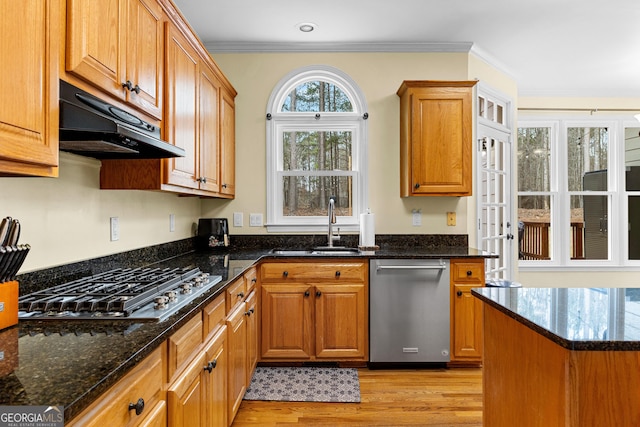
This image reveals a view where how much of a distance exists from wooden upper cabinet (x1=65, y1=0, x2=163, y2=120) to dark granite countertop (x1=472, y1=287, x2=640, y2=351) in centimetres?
167

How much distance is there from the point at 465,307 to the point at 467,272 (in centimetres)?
27

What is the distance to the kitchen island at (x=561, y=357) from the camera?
1.07 metres

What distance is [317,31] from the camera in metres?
3.32

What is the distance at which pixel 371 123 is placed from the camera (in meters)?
3.61

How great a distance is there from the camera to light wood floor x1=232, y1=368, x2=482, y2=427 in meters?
2.33

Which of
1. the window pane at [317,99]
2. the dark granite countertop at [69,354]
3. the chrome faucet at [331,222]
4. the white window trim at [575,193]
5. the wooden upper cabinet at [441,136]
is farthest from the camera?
the white window trim at [575,193]

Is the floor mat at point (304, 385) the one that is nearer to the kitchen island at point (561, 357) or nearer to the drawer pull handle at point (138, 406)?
the kitchen island at point (561, 357)

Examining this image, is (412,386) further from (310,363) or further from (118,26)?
(118,26)

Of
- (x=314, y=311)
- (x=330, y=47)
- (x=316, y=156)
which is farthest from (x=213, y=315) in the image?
(x=330, y=47)

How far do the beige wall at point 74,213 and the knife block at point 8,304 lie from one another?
36 cm

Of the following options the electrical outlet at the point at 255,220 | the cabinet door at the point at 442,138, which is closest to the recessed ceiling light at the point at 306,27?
the cabinet door at the point at 442,138

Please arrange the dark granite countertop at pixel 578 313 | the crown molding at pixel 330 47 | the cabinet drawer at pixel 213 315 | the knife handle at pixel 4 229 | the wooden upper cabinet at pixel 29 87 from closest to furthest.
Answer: the wooden upper cabinet at pixel 29 87
the dark granite countertop at pixel 578 313
the knife handle at pixel 4 229
the cabinet drawer at pixel 213 315
the crown molding at pixel 330 47

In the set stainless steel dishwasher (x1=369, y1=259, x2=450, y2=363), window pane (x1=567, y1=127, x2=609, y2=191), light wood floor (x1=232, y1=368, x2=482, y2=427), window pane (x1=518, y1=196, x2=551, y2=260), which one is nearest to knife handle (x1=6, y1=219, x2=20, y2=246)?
light wood floor (x1=232, y1=368, x2=482, y2=427)

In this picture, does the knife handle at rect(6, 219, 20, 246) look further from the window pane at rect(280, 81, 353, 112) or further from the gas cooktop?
the window pane at rect(280, 81, 353, 112)
